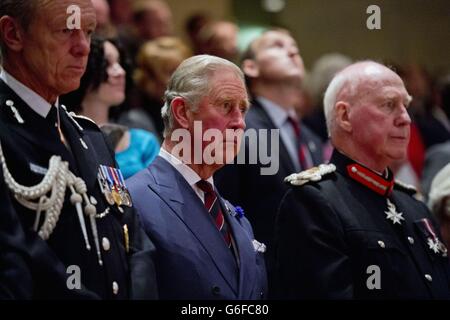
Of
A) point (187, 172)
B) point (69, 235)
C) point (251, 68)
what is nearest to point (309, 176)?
point (187, 172)

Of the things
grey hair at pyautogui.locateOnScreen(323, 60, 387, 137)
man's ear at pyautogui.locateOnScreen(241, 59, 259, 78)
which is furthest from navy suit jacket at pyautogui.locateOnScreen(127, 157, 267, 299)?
man's ear at pyautogui.locateOnScreen(241, 59, 259, 78)

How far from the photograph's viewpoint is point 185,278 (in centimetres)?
Result: 284

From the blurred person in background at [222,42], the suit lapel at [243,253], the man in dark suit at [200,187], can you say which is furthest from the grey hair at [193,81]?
the blurred person in background at [222,42]

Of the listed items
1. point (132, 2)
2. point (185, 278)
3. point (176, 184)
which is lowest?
point (185, 278)

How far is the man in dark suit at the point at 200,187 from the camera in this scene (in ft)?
9.49

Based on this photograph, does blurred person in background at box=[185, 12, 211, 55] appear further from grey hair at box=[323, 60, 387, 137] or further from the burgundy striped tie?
the burgundy striped tie

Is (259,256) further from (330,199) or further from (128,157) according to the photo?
(128,157)

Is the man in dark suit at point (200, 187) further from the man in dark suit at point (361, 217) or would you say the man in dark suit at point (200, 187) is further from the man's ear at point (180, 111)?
the man in dark suit at point (361, 217)

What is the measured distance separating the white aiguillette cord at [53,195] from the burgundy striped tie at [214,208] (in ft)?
1.71

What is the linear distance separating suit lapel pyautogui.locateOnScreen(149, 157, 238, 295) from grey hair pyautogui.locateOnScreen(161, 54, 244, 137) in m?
0.17

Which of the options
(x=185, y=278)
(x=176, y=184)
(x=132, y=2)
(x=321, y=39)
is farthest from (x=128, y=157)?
(x=321, y=39)

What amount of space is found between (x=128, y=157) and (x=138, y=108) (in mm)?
1111

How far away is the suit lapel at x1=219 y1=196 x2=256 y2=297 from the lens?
9.57ft

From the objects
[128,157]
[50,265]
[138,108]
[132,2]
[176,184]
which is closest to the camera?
[50,265]
